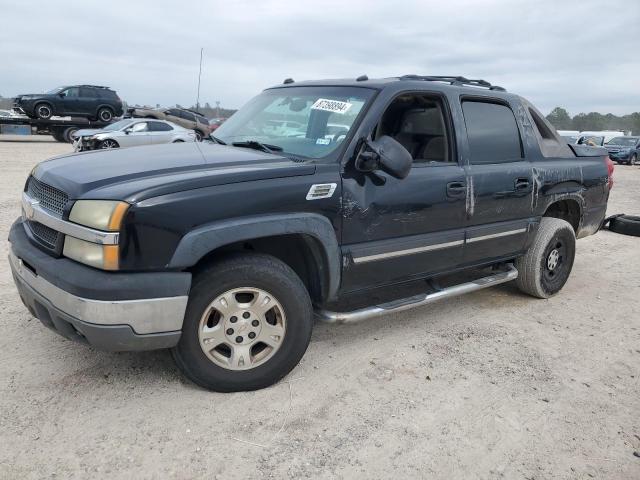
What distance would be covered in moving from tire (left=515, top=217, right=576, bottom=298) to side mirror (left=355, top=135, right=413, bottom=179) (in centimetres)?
208

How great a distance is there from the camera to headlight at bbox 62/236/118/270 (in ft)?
8.35

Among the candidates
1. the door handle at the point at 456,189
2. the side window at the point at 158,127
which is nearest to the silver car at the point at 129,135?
the side window at the point at 158,127

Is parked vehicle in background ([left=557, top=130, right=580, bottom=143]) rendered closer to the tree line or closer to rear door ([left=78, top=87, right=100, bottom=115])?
rear door ([left=78, top=87, right=100, bottom=115])

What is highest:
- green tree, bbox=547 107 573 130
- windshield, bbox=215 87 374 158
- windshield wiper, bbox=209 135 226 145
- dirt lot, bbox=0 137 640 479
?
green tree, bbox=547 107 573 130

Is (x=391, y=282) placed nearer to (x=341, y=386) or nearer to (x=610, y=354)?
(x=341, y=386)

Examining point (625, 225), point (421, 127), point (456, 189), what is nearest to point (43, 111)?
point (625, 225)

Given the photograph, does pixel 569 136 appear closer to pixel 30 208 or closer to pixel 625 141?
pixel 625 141

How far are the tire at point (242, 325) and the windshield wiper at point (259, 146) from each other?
83cm

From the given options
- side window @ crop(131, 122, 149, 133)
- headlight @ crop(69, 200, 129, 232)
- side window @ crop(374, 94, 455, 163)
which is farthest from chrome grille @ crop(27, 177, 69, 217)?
side window @ crop(131, 122, 149, 133)

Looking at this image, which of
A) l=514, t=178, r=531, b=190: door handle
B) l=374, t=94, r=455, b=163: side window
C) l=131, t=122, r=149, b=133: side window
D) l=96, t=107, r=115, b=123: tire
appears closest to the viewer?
l=374, t=94, r=455, b=163: side window

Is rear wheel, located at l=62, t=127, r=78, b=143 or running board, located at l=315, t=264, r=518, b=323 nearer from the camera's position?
running board, located at l=315, t=264, r=518, b=323

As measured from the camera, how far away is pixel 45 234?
9.59ft

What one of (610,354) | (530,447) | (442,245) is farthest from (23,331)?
(610,354)

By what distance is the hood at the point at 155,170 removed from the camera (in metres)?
2.66
